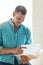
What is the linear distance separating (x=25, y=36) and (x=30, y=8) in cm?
22

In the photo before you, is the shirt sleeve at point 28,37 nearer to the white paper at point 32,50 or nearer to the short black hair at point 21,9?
the white paper at point 32,50

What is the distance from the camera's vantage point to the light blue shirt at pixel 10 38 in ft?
3.08

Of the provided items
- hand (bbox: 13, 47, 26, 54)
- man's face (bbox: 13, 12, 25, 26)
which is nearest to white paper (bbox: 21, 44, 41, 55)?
hand (bbox: 13, 47, 26, 54)

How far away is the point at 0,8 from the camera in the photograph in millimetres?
948

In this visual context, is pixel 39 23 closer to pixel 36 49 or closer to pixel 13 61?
pixel 36 49

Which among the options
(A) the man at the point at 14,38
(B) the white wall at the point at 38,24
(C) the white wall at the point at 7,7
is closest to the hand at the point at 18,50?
(A) the man at the point at 14,38

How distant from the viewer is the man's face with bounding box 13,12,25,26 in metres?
0.95

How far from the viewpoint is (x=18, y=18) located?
3.14 ft

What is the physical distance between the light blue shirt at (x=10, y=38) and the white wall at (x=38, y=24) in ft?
0.23

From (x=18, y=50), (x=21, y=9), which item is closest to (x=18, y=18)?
(x=21, y=9)

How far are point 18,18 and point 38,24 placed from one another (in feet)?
0.53

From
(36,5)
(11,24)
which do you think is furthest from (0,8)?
(36,5)

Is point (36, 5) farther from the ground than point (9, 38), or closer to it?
farther from the ground

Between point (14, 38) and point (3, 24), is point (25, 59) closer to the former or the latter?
point (14, 38)
